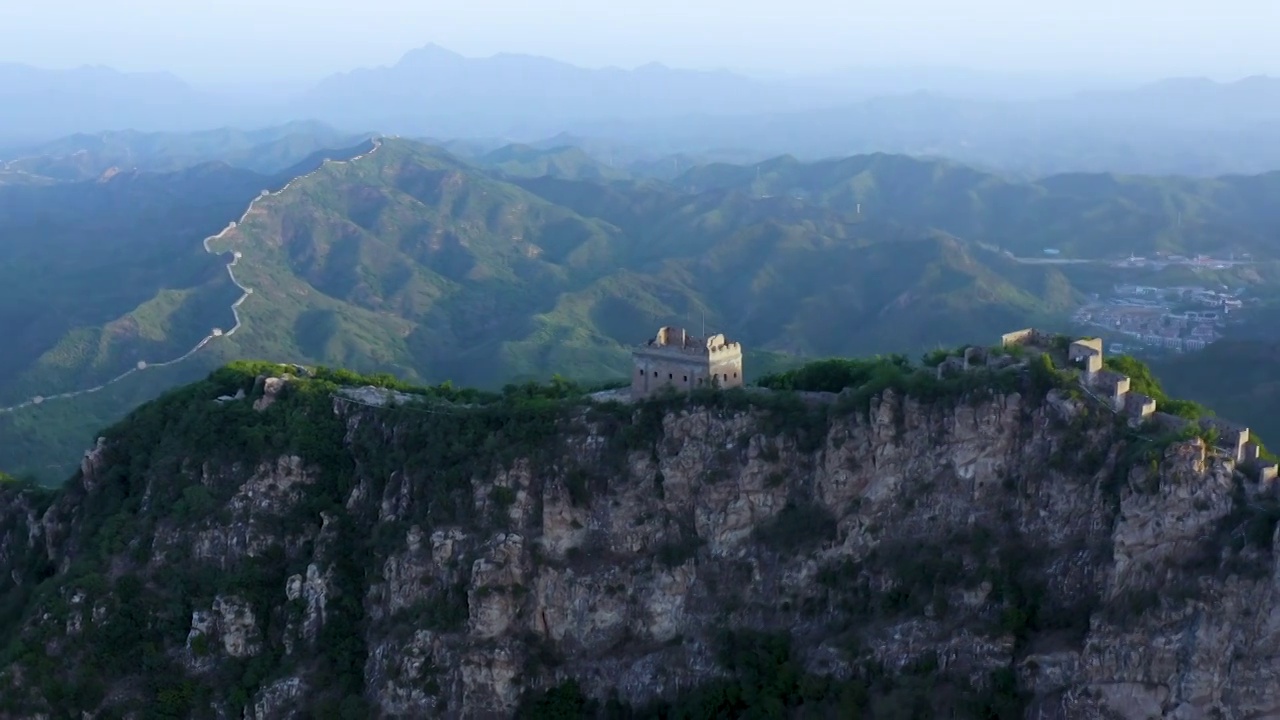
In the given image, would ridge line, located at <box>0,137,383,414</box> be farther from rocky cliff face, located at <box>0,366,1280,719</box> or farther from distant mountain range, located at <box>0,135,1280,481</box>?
rocky cliff face, located at <box>0,366,1280,719</box>

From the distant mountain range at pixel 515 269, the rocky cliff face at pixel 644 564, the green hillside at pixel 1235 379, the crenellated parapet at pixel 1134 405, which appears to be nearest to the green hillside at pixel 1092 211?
the distant mountain range at pixel 515 269

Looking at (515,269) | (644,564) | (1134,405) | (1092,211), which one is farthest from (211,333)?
(1092,211)

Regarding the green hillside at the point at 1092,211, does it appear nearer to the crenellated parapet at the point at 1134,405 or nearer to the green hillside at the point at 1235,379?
the green hillside at the point at 1235,379

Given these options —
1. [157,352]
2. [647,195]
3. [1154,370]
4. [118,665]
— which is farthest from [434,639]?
[647,195]

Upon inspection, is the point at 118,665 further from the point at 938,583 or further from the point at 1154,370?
the point at 1154,370

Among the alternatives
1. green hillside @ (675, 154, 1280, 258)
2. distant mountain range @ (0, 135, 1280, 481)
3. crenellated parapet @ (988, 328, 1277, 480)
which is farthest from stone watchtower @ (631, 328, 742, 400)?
green hillside @ (675, 154, 1280, 258)
